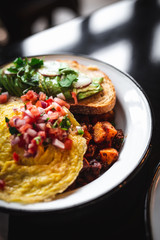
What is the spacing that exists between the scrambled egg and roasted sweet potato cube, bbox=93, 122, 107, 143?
12.3 inches

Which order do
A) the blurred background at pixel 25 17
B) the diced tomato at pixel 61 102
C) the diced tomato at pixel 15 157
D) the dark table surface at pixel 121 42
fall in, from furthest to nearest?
the blurred background at pixel 25 17 → the dark table surface at pixel 121 42 → the diced tomato at pixel 61 102 → the diced tomato at pixel 15 157

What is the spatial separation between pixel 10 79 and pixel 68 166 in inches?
64.5

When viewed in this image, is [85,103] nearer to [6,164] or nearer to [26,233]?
[6,164]

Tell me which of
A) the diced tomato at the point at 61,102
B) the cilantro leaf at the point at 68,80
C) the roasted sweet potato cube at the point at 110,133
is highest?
the cilantro leaf at the point at 68,80

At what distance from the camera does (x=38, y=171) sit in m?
2.35

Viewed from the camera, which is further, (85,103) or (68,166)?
(85,103)

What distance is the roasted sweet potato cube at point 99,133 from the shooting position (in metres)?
2.84

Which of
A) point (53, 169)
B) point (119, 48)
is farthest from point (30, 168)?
point (119, 48)

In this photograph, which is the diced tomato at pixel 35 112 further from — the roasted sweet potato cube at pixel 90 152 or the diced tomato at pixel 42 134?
the roasted sweet potato cube at pixel 90 152

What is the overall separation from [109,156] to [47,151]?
0.72m

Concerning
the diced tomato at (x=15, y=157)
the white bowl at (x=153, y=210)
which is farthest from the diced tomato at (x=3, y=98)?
the white bowl at (x=153, y=210)

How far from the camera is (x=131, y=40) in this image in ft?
15.8

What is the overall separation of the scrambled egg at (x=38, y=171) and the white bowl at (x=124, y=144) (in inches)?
3.9

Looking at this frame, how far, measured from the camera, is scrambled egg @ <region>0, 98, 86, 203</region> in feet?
7.31
